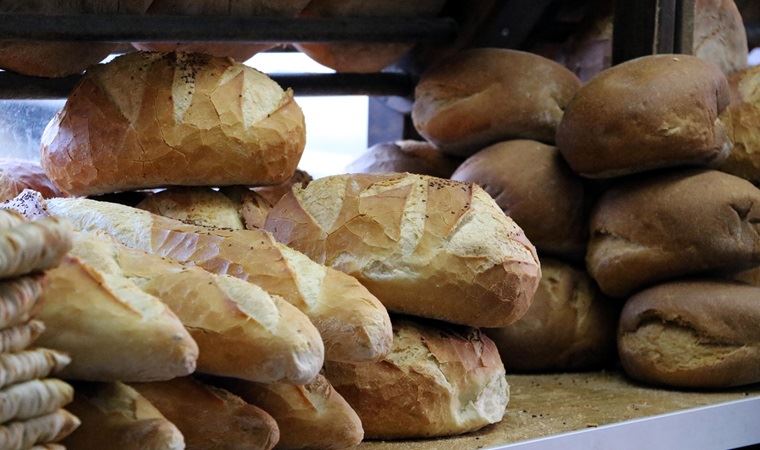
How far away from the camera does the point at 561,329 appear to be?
2.03 meters

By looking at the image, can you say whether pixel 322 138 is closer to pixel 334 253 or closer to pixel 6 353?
pixel 334 253

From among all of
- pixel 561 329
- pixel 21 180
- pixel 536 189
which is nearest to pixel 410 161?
pixel 536 189

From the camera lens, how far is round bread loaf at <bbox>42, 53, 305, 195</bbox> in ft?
5.13

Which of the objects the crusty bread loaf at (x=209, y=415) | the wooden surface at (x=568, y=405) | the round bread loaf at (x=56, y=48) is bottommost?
the wooden surface at (x=568, y=405)

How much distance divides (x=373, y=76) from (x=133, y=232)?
1.17 m

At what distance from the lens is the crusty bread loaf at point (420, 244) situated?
57.8 inches

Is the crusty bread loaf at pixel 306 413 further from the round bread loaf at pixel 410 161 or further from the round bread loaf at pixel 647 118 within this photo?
the round bread loaf at pixel 410 161

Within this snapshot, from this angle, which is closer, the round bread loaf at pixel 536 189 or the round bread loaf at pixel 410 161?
the round bread loaf at pixel 536 189

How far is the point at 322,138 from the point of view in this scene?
2611mm

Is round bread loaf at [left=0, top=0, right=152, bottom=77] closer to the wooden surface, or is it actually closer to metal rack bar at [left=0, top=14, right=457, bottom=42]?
metal rack bar at [left=0, top=14, right=457, bottom=42]

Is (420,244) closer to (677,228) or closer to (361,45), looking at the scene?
(677,228)

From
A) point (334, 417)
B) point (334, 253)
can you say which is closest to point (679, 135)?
point (334, 253)

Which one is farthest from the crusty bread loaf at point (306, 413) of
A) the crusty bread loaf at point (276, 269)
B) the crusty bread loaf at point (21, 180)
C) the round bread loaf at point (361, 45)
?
the round bread loaf at point (361, 45)

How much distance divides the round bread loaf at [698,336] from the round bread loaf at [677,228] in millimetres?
50
